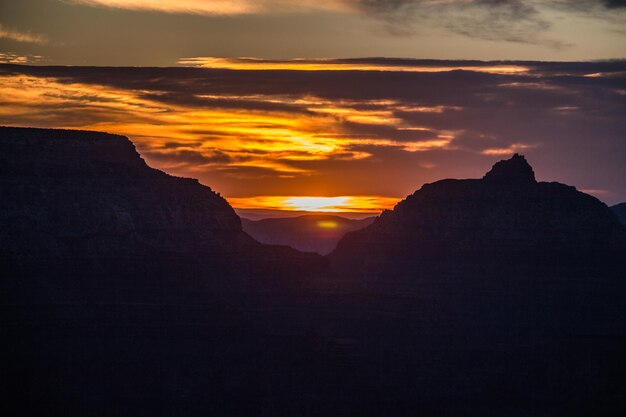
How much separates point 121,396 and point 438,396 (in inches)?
1249

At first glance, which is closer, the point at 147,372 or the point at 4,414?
the point at 4,414

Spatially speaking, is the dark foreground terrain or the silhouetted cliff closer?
the dark foreground terrain

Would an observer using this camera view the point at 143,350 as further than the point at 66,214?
No

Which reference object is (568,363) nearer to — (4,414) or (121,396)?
(121,396)

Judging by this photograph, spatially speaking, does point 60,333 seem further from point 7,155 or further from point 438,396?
point 438,396

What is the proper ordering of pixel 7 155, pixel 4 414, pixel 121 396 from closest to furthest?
pixel 4 414 < pixel 121 396 < pixel 7 155

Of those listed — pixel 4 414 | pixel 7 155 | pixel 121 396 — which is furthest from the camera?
pixel 7 155

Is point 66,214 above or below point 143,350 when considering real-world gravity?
above

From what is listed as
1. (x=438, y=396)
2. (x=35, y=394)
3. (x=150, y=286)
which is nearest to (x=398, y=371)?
(x=438, y=396)

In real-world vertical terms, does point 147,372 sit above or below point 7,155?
below

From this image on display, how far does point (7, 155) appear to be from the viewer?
631 ft

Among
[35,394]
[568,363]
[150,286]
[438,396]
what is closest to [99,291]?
[150,286]

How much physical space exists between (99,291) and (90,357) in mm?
10385

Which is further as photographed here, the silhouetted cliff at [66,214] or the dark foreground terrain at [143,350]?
the silhouetted cliff at [66,214]
